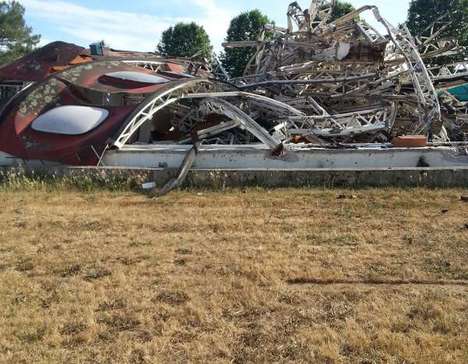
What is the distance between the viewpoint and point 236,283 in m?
5.30

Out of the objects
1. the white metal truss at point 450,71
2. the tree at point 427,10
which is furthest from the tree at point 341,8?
the white metal truss at point 450,71

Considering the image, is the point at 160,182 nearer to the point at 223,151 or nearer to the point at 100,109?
the point at 223,151

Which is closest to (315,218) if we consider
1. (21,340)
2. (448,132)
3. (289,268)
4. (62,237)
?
(289,268)

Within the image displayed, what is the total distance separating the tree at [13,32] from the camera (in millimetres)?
52469

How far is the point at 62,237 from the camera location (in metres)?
7.17

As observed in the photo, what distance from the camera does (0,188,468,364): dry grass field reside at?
402cm

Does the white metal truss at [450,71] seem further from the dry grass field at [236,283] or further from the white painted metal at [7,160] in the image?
the white painted metal at [7,160]

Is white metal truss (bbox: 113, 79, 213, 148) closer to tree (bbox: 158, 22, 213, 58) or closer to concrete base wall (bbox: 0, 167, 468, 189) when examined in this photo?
concrete base wall (bbox: 0, 167, 468, 189)

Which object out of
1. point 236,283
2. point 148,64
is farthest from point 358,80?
point 236,283

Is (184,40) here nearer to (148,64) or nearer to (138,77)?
(148,64)

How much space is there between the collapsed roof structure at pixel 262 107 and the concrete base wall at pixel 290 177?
1.67 feet

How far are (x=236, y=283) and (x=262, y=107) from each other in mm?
9988

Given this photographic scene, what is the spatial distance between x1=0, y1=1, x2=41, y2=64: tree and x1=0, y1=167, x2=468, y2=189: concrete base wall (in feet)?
152

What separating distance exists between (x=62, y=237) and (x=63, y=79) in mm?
8100
